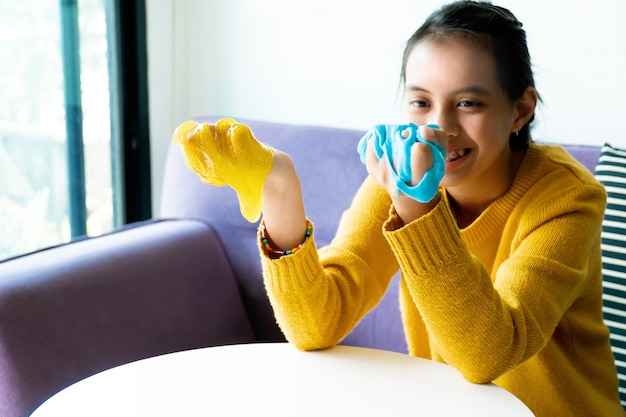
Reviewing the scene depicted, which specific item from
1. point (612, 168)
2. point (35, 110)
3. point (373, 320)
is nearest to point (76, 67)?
point (35, 110)

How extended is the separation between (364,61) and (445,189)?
31.3 inches

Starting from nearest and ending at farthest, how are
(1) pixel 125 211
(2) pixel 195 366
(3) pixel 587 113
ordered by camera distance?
(2) pixel 195 366 < (3) pixel 587 113 < (1) pixel 125 211

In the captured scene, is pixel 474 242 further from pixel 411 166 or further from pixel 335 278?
pixel 411 166

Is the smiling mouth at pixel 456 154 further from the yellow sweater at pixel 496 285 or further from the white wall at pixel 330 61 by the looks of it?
the white wall at pixel 330 61

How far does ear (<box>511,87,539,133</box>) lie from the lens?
113 centimetres

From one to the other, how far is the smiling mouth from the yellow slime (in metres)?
0.29

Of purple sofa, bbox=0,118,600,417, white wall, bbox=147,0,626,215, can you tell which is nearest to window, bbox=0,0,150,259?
white wall, bbox=147,0,626,215

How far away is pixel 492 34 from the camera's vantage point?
3.50ft

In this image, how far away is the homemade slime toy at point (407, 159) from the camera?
81cm

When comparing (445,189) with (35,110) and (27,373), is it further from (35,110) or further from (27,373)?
(35,110)

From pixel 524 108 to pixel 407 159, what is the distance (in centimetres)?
41

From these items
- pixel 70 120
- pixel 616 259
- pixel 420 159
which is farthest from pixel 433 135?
pixel 70 120

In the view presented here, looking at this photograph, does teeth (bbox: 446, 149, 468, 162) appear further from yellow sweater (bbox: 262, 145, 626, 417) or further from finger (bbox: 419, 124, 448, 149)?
finger (bbox: 419, 124, 448, 149)

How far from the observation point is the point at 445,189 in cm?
121
